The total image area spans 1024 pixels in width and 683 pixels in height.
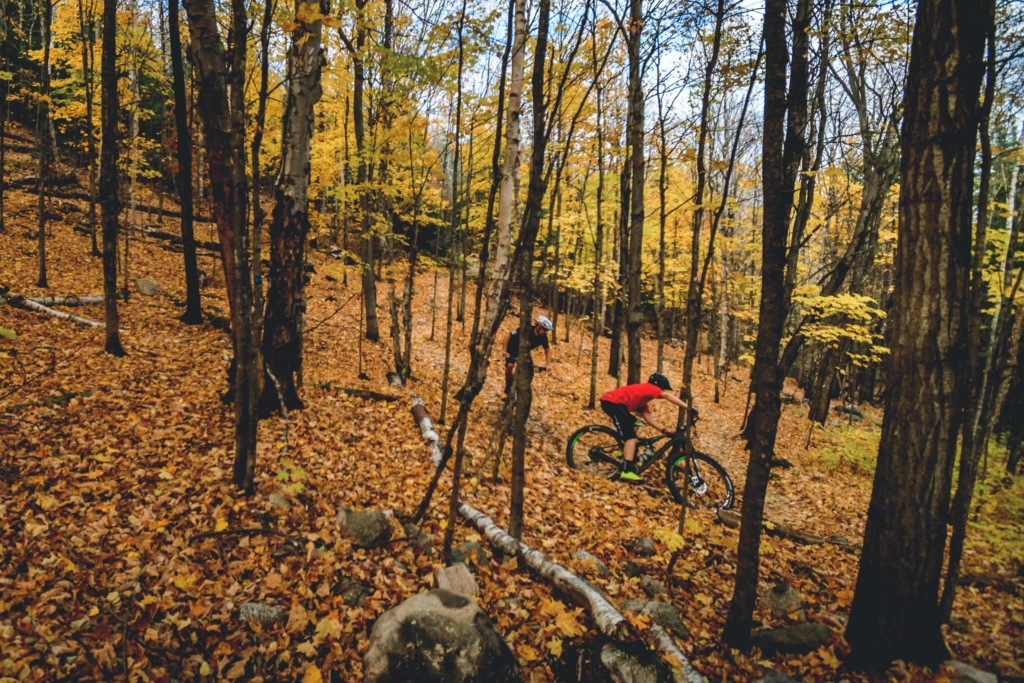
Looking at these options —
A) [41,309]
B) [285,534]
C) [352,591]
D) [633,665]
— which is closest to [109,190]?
[41,309]

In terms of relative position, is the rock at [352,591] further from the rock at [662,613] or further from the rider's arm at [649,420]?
the rider's arm at [649,420]

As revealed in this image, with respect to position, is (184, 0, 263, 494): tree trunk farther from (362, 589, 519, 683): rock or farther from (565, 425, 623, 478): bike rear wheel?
(565, 425, 623, 478): bike rear wheel

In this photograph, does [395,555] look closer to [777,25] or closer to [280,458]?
[280,458]

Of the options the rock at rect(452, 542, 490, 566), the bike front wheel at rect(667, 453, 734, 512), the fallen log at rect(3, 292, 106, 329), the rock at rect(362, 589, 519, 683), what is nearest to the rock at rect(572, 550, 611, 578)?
the rock at rect(452, 542, 490, 566)

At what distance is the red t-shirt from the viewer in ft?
22.0

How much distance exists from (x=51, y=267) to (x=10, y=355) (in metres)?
7.45

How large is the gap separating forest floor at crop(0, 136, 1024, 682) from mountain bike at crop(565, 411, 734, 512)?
35cm

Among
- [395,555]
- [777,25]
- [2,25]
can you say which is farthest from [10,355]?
[2,25]

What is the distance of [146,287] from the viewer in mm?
11852

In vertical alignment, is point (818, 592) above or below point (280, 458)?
below

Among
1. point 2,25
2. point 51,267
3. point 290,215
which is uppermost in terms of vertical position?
point 2,25

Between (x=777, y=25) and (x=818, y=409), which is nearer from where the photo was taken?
(x=777, y=25)

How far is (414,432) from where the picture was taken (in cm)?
706

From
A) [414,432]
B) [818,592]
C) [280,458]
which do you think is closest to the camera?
[818,592]
